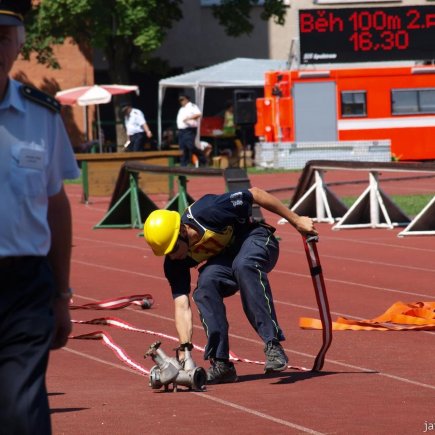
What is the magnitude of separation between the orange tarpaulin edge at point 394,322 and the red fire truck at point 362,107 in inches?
1014

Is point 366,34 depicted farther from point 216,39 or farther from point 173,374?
point 173,374

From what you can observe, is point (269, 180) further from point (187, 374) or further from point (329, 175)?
point (187, 374)

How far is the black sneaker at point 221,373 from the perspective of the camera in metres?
9.19

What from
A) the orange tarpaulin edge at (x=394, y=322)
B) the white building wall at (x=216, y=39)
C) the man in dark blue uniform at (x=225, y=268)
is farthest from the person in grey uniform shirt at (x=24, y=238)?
the white building wall at (x=216, y=39)

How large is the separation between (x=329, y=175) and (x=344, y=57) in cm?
320

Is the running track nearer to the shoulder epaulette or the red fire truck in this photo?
the shoulder epaulette

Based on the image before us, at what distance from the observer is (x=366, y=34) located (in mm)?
35781

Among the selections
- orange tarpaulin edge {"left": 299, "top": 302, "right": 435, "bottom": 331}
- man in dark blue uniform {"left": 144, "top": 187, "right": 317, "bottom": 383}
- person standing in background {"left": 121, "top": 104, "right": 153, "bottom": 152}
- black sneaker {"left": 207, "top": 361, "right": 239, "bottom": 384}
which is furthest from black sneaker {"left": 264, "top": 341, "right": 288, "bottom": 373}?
person standing in background {"left": 121, "top": 104, "right": 153, "bottom": 152}

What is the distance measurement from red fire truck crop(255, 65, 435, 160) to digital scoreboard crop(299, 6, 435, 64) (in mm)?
2135

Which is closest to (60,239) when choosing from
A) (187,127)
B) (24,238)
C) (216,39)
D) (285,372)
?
(24,238)

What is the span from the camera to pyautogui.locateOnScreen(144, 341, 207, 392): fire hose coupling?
8.76 metres

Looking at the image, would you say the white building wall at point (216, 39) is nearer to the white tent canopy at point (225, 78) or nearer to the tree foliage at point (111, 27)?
the tree foliage at point (111, 27)

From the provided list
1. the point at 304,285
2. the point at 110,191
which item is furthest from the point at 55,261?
the point at 110,191

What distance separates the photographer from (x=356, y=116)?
38.3 meters
